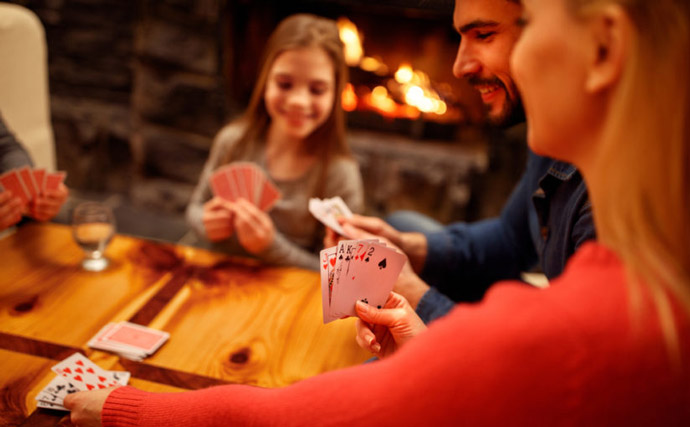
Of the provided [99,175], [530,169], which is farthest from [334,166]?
[99,175]

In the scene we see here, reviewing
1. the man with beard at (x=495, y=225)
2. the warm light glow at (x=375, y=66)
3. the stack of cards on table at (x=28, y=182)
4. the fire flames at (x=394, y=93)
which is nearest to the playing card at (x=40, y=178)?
the stack of cards on table at (x=28, y=182)

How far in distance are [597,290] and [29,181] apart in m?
1.35

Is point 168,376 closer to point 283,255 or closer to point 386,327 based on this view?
point 386,327

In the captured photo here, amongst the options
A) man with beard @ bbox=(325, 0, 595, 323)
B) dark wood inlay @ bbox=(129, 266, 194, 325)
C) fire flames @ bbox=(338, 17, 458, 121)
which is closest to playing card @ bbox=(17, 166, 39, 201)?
dark wood inlay @ bbox=(129, 266, 194, 325)

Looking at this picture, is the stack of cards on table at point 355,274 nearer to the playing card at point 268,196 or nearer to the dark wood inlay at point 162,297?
the dark wood inlay at point 162,297

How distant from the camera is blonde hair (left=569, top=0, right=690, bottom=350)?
527mm

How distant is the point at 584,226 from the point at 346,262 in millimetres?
484

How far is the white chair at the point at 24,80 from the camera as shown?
164 centimetres

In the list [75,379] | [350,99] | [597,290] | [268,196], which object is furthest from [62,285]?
[350,99]

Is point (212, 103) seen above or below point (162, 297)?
above

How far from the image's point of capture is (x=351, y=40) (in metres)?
3.02

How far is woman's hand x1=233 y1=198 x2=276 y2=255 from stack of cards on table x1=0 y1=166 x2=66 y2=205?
485 mm

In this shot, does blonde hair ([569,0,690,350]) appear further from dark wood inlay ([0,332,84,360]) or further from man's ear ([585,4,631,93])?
dark wood inlay ([0,332,84,360])

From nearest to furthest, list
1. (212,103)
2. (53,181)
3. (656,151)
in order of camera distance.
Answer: (656,151) < (53,181) < (212,103)
